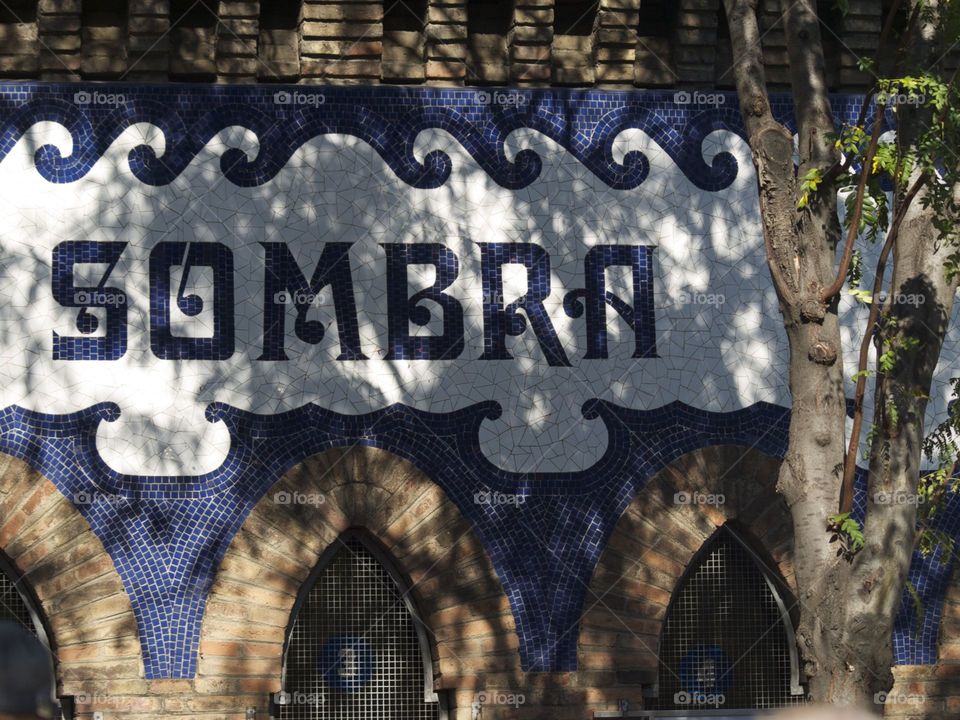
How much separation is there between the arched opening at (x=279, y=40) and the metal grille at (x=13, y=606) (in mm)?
3269

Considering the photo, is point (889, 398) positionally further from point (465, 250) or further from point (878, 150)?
point (465, 250)

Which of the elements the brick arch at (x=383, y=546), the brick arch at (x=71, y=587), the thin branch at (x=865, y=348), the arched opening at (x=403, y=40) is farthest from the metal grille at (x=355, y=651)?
the thin branch at (x=865, y=348)

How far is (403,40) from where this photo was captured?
9.40 m

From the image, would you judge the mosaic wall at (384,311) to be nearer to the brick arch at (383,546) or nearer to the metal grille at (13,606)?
the brick arch at (383,546)

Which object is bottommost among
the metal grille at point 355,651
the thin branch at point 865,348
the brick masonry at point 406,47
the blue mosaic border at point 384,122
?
the metal grille at point 355,651

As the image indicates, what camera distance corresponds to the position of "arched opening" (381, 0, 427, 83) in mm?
9344

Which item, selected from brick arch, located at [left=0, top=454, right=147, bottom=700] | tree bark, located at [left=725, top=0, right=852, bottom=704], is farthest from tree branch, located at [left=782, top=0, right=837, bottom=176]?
brick arch, located at [left=0, top=454, right=147, bottom=700]

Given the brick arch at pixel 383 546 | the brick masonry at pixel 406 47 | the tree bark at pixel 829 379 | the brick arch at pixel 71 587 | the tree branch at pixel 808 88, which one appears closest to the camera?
the tree bark at pixel 829 379

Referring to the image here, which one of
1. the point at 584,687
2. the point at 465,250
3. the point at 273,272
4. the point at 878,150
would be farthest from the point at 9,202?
the point at 878,150

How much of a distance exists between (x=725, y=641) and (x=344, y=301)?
300cm

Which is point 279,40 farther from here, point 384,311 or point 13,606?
point 13,606

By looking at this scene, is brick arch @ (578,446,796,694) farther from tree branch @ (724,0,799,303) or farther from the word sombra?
tree branch @ (724,0,799,303)

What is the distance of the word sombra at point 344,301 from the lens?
29.3 ft

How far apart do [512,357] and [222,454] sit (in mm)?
1773
